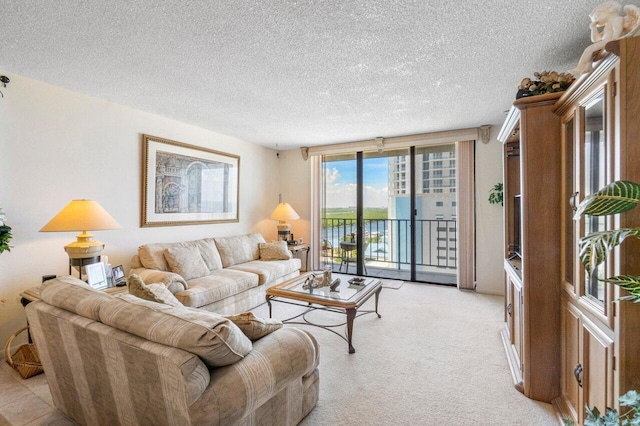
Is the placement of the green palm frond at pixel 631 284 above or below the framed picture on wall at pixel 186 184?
below

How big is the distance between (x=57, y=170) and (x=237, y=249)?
6.94 feet

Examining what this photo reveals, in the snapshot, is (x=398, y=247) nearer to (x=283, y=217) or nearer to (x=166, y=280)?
(x=283, y=217)

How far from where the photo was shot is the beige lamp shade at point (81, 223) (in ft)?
7.66

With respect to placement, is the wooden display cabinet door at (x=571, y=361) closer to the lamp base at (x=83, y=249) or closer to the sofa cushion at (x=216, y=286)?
the sofa cushion at (x=216, y=286)

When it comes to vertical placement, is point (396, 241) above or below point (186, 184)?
below

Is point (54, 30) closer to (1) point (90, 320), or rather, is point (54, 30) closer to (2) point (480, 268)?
(1) point (90, 320)

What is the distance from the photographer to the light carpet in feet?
5.68

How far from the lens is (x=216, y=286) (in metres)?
3.06

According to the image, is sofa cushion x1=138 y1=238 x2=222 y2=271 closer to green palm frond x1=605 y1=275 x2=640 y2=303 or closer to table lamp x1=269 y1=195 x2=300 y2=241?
table lamp x1=269 y1=195 x2=300 y2=241

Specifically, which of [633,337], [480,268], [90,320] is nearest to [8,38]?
[90,320]

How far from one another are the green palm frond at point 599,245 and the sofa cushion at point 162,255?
135 inches

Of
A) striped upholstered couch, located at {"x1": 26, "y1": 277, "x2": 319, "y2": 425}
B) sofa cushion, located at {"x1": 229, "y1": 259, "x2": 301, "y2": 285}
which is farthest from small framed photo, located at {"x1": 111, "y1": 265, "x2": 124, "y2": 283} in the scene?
sofa cushion, located at {"x1": 229, "y1": 259, "x2": 301, "y2": 285}

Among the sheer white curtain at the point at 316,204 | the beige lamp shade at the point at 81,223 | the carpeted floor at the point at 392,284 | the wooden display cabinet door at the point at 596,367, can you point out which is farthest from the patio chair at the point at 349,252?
the wooden display cabinet door at the point at 596,367

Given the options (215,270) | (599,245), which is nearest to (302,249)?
(215,270)
